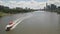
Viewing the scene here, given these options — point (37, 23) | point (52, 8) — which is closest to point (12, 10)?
point (37, 23)

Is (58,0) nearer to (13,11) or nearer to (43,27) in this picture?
(43,27)

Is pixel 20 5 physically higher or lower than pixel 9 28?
higher

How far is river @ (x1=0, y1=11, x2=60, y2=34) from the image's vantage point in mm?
1544

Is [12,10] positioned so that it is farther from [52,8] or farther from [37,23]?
[52,8]

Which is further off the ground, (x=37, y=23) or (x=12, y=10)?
(x=12, y=10)

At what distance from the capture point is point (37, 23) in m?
1.59

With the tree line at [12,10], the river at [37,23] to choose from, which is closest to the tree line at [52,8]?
the river at [37,23]

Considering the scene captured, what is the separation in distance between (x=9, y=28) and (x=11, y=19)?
131mm

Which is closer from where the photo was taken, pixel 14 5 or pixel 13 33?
pixel 13 33

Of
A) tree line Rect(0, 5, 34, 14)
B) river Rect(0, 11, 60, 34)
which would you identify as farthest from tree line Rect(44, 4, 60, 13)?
tree line Rect(0, 5, 34, 14)

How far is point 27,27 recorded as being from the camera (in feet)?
5.17

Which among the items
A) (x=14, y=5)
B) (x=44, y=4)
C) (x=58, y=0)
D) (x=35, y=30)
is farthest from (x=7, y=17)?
(x=58, y=0)

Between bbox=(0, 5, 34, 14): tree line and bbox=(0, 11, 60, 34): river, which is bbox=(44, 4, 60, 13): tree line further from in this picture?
bbox=(0, 5, 34, 14): tree line

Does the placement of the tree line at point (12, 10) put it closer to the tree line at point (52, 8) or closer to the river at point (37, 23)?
the river at point (37, 23)
